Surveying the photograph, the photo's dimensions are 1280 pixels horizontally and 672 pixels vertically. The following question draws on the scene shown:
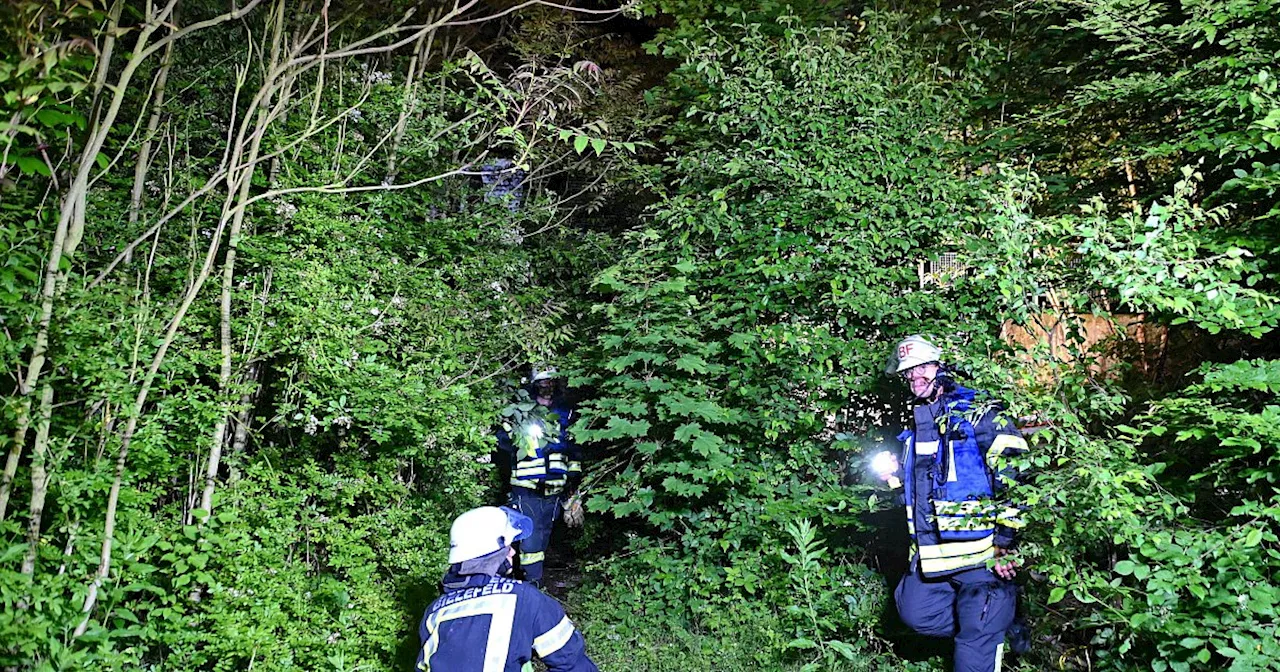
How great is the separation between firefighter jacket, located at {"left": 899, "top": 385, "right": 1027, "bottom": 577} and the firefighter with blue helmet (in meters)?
2.11

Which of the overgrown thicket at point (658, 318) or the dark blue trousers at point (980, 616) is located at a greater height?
the overgrown thicket at point (658, 318)

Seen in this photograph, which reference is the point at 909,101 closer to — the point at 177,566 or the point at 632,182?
the point at 632,182

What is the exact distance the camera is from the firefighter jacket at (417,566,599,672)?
10.3 ft

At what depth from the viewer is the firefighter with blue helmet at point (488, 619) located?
3139 mm

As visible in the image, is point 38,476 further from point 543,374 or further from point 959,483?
point 959,483

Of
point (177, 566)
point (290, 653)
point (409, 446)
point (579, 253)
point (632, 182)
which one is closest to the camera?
point (177, 566)

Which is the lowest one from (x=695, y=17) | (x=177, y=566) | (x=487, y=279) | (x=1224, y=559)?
(x=177, y=566)

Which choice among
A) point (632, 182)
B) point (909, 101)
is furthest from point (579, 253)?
point (909, 101)

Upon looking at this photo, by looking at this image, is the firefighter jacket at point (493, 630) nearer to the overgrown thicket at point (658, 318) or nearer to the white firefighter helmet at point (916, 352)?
the overgrown thicket at point (658, 318)

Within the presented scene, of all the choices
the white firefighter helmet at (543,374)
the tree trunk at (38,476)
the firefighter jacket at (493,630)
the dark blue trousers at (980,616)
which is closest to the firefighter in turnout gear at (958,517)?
the dark blue trousers at (980,616)

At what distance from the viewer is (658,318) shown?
623cm

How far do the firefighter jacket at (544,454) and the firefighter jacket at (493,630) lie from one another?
355 centimetres

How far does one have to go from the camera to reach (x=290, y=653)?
430 centimetres

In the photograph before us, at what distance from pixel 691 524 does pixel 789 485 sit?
2.70 ft
